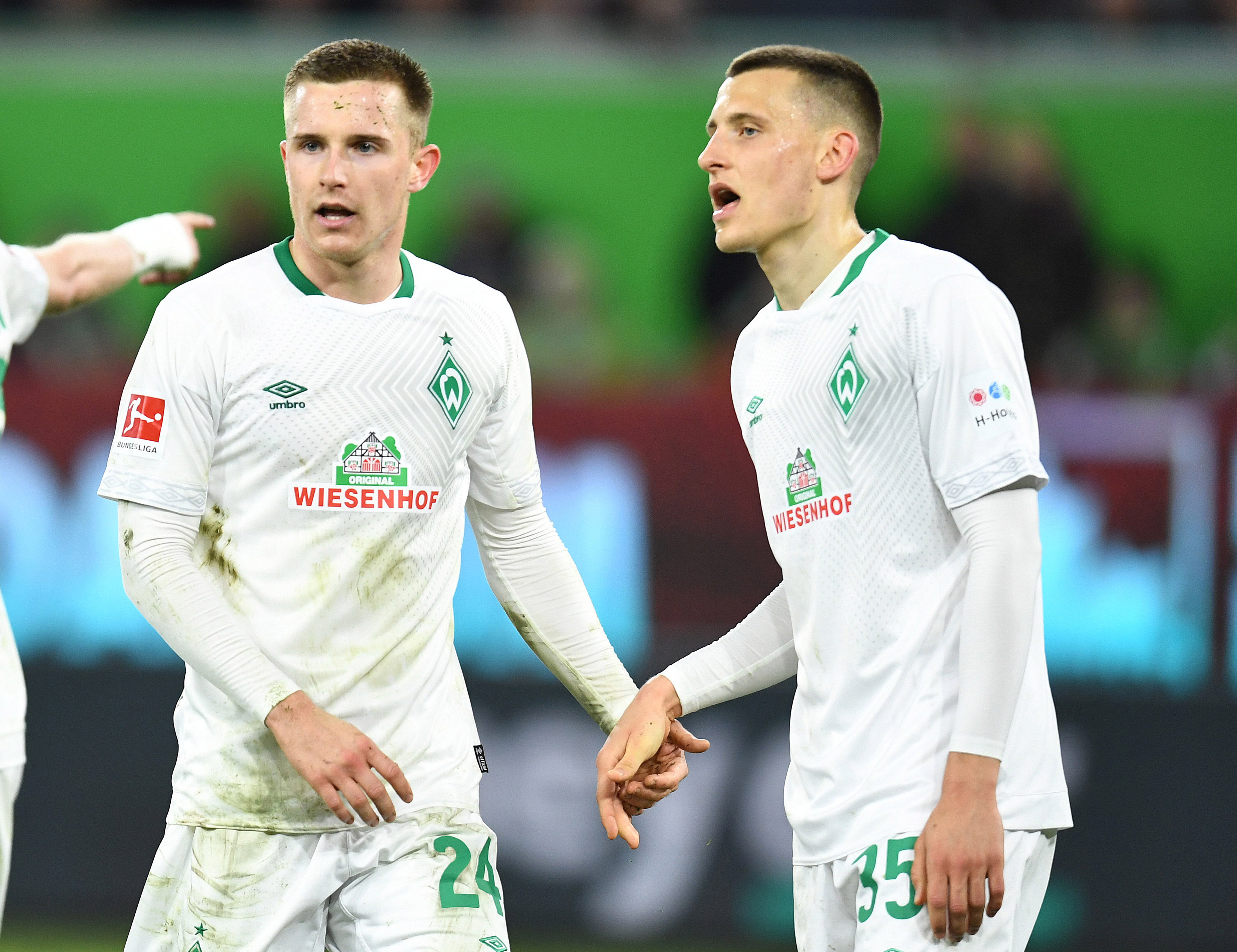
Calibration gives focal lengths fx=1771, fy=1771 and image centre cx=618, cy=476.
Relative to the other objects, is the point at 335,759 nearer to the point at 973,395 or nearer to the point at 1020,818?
the point at 1020,818

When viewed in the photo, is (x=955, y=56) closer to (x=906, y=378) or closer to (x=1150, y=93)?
(x=1150, y=93)

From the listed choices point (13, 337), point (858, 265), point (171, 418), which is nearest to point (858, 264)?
point (858, 265)

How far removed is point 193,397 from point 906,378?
1520mm

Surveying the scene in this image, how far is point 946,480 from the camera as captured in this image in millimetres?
3525

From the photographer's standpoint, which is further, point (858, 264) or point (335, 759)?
point (858, 264)

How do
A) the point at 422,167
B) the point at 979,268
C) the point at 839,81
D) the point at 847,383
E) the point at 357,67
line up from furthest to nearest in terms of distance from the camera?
the point at 979,268, the point at 422,167, the point at 839,81, the point at 357,67, the point at 847,383

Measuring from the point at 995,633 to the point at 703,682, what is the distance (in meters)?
0.95

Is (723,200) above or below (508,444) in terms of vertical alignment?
above

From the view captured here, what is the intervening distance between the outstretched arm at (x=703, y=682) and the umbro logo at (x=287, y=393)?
104 centimetres

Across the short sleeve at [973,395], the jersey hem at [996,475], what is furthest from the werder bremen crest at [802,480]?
the jersey hem at [996,475]

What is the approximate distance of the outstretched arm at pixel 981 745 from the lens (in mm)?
3383

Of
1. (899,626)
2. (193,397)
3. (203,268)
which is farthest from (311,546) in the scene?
(203,268)

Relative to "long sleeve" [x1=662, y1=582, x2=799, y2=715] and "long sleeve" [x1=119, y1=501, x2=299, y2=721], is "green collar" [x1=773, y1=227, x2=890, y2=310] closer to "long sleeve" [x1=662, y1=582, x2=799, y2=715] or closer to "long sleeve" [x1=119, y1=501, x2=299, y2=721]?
"long sleeve" [x1=662, y1=582, x2=799, y2=715]

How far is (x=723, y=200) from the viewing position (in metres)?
4.10
